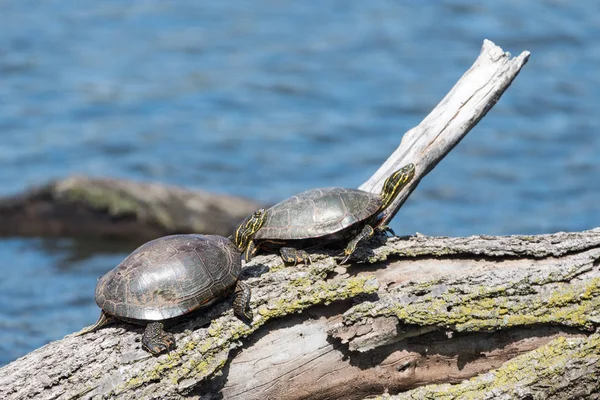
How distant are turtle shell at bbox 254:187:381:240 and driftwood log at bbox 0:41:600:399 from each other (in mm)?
201

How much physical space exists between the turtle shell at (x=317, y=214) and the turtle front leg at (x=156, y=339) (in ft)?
3.10

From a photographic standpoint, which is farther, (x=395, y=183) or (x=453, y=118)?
(x=453, y=118)

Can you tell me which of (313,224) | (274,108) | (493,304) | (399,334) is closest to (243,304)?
(313,224)

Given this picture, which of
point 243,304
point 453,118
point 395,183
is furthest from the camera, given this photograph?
point 453,118

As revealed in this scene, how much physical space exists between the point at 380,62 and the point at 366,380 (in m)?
11.2

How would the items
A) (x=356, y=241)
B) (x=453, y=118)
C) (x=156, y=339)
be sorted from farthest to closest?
(x=453, y=118) → (x=356, y=241) → (x=156, y=339)

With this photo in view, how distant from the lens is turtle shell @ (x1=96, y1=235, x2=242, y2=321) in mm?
4645

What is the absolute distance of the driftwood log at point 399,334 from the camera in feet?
15.3

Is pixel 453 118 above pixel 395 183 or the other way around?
above

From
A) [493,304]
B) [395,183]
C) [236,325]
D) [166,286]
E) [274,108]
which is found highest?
[274,108]

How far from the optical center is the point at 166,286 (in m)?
4.70

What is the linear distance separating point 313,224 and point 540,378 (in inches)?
61.7

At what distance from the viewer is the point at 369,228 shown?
16.8 feet

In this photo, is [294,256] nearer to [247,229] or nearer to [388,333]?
[247,229]
